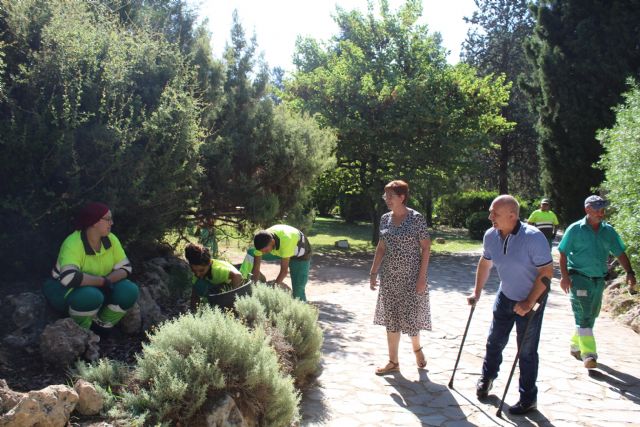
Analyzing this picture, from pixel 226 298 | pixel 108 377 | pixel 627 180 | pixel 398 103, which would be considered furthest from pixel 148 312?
pixel 398 103

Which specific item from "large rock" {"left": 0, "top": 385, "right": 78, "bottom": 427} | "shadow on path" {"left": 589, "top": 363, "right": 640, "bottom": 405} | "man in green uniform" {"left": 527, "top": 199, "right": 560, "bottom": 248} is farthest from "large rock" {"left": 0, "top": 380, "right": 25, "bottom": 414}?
"man in green uniform" {"left": 527, "top": 199, "right": 560, "bottom": 248}

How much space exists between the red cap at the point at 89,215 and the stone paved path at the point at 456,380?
8.34 feet

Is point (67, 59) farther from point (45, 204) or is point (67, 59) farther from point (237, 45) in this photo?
point (237, 45)

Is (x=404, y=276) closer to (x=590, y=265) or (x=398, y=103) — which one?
(x=590, y=265)

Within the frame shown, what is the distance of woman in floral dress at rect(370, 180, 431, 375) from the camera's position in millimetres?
5246

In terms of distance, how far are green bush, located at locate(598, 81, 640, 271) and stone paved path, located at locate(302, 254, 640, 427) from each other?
1.37 meters

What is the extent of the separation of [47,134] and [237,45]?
18.4 ft

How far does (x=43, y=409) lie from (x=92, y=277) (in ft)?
7.06

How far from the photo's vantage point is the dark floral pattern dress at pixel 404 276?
528cm

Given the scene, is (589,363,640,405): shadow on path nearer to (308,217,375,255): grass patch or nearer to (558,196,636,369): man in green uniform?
(558,196,636,369): man in green uniform

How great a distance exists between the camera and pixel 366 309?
8.86m

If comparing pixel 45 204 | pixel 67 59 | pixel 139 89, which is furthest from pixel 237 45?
pixel 45 204

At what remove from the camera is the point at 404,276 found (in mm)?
5328

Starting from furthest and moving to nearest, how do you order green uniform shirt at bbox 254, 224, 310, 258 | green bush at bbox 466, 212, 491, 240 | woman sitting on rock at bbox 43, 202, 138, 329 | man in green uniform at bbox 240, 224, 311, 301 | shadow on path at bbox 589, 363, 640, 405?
1. green bush at bbox 466, 212, 491, 240
2. green uniform shirt at bbox 254, 224, 310, 258
3. man in green uniform at bbox 240, 224, 311, 301
4. shadow on path at bbox 589, 363, 640, 405
5. woman sitting on rock at bbox 43, 202, 138, 329
